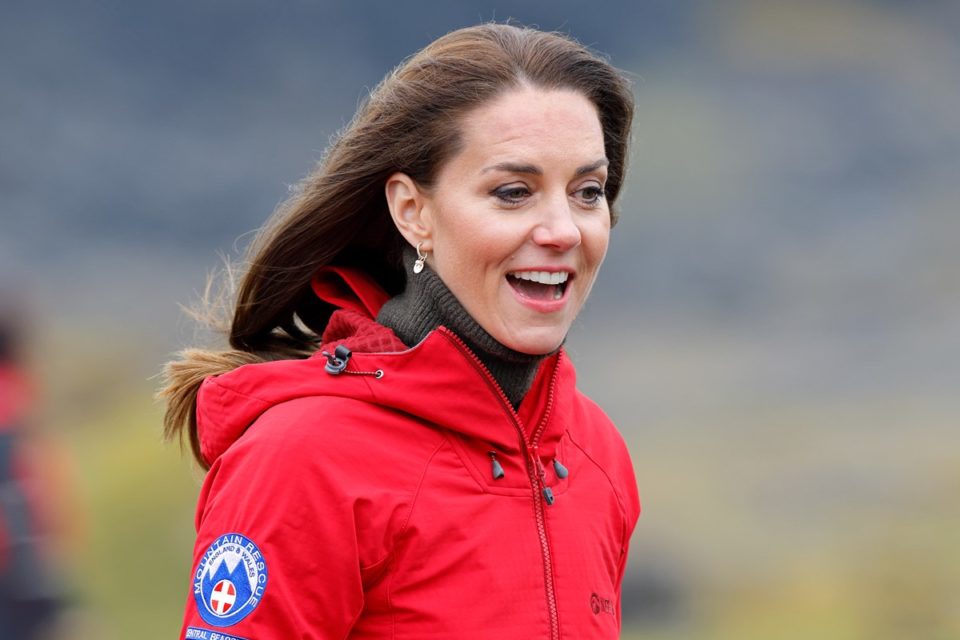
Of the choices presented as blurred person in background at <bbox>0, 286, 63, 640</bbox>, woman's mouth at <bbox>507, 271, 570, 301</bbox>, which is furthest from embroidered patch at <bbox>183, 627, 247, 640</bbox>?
blurred person in background at <bbox>0, 286, 63, 640</bbox>

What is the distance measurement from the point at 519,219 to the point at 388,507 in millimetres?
417

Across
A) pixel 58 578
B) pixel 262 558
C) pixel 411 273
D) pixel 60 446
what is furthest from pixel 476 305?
pixel 60 446

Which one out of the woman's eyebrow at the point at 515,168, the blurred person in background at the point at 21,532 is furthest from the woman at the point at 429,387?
the blurred person in background at the point at 21,532

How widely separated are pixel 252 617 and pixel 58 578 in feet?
8.97

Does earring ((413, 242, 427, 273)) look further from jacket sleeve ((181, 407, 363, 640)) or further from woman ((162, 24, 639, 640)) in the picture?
jacket sleeve ((181, 407, 363, 640))

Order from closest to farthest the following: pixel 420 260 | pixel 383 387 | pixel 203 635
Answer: pixel 203 635
pixel 383 387
pixel 420 260

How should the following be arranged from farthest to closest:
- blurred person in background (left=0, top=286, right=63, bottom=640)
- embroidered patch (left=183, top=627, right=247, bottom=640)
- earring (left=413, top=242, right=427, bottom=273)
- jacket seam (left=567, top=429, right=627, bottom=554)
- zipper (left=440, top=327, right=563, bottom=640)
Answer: blurred person in background (left=0, top=286, right=63, bottom=640)
jacket seam (left=567, top=429, right=627, bottom=554)
earring (left=413, top=242, right=427, bottom=273)
zipper (left=440, top=327, right=563, bottom=640)
embroidered patch (left=183, top=627, right=247, bottom=640)

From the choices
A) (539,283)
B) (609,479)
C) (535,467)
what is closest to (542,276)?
(539,283)

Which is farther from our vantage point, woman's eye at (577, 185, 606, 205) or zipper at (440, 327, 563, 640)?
woman's eye at (577, 185, 606, 205)

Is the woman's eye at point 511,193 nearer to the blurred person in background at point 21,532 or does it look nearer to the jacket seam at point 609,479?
the jacket seam at point 609,479

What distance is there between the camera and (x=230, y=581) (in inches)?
64.3

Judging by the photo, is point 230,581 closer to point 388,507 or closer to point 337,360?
point 388,507

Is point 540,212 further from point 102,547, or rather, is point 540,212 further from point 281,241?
point 102,547

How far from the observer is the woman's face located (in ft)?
5.99
